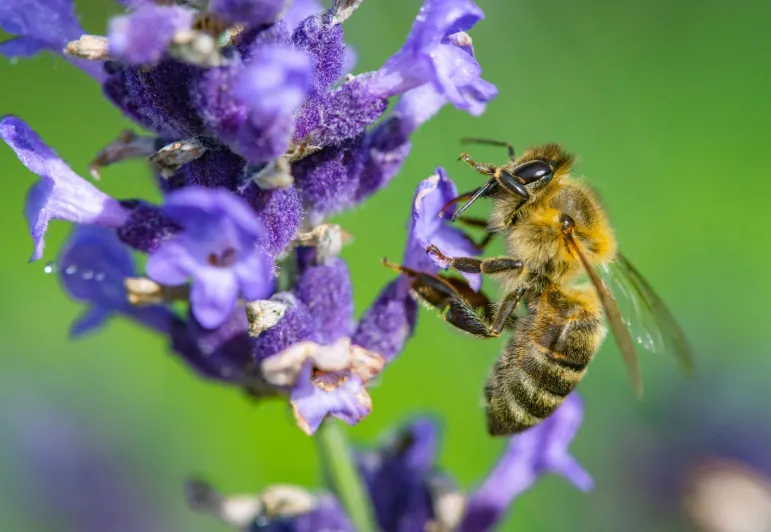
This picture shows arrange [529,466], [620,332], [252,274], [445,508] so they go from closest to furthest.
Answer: [252,274] → [620,332] → [445,508] → [529,466]

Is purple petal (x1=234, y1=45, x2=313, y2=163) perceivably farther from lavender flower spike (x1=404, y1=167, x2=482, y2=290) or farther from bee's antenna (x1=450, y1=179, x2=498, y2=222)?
bee's antenna (x1=450, y1=179, x2=498, y2=222)

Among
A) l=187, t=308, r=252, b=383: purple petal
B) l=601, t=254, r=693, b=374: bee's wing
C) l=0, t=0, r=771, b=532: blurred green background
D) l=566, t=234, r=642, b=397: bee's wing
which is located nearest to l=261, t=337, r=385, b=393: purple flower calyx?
l=187, t=308, r=252, b=383: purple petal

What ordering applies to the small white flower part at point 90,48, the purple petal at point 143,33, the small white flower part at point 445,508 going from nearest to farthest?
1. the purple petal at point 143,33
2. the small white flower part at point 90,48
3. the small white flower part at point 445,508

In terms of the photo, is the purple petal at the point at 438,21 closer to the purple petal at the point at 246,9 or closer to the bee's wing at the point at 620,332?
the purple petal at the point at 246,9

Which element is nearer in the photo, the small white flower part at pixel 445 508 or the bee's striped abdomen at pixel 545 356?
the bee's striped abdomen at pixel 545 356

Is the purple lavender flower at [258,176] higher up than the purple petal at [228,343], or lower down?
higher up

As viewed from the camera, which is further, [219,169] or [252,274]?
[219,169]

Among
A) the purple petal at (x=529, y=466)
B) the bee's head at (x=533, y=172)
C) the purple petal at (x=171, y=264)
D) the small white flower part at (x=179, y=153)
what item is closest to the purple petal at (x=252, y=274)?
the purple petal at (x=171, y=264)

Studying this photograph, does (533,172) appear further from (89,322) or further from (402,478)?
(89,322)

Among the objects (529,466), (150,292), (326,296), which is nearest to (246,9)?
(326,296)
